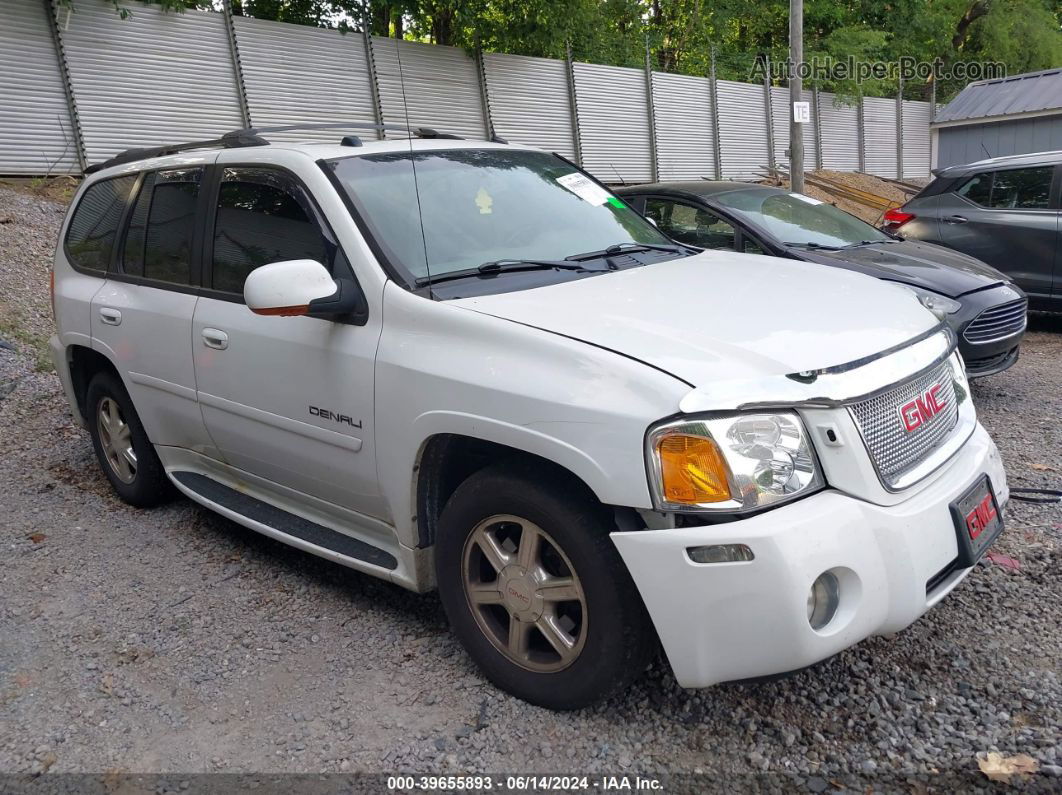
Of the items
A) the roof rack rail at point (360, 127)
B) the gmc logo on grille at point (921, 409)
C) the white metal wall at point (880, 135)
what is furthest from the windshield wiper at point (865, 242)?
the white metal wall at point (880, 135)

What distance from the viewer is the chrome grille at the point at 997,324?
616cm

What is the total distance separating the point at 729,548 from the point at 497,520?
772 millimetres

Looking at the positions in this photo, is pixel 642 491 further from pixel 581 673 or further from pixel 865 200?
pixel 865 200

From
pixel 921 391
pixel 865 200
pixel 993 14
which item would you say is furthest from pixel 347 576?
pixel 993 14

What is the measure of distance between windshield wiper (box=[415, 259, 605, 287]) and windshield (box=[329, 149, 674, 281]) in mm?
25

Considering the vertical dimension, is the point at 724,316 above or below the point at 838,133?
above

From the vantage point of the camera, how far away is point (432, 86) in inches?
664

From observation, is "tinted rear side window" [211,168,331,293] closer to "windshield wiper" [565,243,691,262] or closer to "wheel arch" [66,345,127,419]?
"windshield wiper" [565,243,691,262]

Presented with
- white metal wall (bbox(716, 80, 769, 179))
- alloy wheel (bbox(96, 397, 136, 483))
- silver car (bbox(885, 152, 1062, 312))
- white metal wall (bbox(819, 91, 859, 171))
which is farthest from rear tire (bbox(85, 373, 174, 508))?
white metal wall (bbox(819, 91, 859, 171))

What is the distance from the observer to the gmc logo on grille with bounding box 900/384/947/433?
284 centimetres

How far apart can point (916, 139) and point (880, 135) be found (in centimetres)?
207

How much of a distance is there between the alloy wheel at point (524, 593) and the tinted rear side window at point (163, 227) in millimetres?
2031

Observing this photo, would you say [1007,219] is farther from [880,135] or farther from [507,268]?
[880,135]

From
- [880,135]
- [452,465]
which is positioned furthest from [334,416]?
[880,135]
